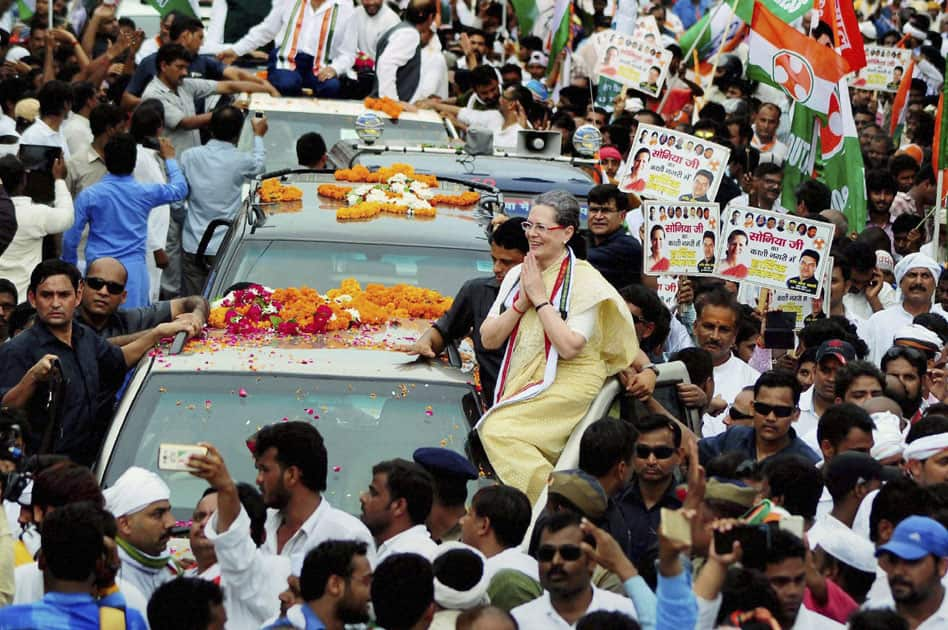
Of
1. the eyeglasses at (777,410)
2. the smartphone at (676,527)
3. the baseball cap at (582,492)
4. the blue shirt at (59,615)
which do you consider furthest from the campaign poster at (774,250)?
A: the blue shirt at (59,615)

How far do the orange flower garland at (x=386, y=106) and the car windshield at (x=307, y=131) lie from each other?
8 centimetres

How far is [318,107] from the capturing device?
14.5 metres

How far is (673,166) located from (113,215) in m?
3.81

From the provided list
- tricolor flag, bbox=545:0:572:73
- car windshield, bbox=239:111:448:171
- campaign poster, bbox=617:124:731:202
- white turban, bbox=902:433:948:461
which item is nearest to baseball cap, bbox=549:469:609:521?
white turban, bbox=902:433:948:461

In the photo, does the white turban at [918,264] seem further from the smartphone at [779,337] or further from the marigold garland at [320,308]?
the marigold garland at [320,308]

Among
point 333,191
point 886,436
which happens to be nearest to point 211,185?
point 333,191

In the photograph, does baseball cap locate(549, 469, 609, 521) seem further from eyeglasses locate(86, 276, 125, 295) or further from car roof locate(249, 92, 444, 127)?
car roof locate(249, 92, 444, 127)

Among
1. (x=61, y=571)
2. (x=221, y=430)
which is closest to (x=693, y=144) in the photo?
(x=221, y=430)

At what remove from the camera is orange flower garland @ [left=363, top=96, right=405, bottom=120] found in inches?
570

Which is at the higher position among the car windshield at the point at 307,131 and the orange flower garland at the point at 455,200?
the orange flower garland at the point at 455,200

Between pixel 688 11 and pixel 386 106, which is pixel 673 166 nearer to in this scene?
pixel 386 106

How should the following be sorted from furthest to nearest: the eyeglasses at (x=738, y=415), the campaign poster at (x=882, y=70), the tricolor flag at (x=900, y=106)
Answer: the campaign poster at (x=882, y=70), the tricolor flag at (x=900, y=106), the eyeglasses at (x=738, y=415)

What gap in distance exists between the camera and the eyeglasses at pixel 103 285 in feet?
29.2

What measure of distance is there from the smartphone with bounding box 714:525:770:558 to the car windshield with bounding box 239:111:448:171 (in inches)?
341
